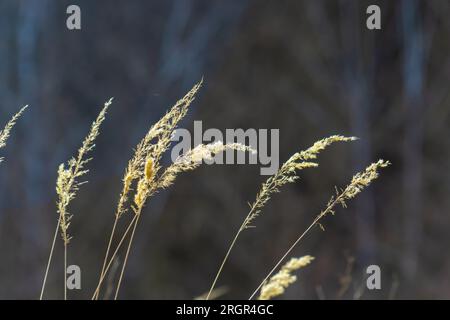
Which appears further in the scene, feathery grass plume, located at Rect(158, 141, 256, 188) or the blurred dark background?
the blurred dark background

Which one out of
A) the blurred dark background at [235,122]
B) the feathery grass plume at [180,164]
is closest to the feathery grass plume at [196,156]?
the feathery grass plume at [180,164]

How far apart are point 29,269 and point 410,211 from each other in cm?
354

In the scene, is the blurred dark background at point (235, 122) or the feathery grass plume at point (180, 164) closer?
the feathery grass plume at point (180, 164)

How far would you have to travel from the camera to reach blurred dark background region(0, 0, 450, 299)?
6293mm

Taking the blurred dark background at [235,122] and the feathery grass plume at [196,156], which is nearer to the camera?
the feathery grass plume at [196,156]

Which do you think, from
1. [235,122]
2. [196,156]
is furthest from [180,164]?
[235,122]

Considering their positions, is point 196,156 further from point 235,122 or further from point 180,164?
point 235,122

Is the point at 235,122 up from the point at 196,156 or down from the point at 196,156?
up

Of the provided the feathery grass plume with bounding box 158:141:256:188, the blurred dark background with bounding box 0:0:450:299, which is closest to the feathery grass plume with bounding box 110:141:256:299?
the feathery grass plume with bounding box 158:141:256:188

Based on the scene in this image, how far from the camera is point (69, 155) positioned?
6367 millimetres

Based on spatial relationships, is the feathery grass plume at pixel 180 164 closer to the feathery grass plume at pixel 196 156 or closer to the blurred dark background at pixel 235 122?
the feathery grass plume at pixel 196 156

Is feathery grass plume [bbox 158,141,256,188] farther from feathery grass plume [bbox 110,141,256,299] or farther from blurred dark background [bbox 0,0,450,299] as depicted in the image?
blurred dark background [bbox 0,0,450,299]

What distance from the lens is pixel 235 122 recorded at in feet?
22.4

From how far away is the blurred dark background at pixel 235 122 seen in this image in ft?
20.6
